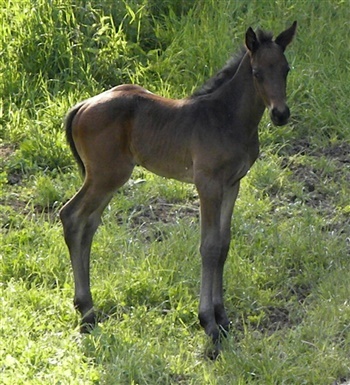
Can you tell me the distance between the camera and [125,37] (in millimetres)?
10211

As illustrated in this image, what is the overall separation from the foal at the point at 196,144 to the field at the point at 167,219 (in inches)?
12.8

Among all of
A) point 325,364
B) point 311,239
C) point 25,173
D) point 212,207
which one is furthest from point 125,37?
point 325,364

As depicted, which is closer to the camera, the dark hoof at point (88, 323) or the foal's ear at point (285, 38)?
the foal's ear at point (285, 38)

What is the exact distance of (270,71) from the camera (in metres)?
6.35

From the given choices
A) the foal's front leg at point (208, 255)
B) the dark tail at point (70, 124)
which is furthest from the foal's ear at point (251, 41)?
the dark tail at point (70, 124)

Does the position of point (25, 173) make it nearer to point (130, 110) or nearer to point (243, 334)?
point (130, 110)

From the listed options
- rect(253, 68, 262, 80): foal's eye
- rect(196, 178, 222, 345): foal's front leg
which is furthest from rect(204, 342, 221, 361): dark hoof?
rect(253, 68, 262, 80): foal's eye

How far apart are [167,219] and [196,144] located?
5.72ft

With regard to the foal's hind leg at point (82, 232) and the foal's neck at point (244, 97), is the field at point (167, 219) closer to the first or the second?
the foal's hind leg at point (82, 232)

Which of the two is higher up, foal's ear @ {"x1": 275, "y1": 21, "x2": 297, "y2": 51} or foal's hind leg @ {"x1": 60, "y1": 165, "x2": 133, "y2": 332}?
foal's ear @ {"x1": 275, "y1": 21, "x2": 297, "y2": 51}

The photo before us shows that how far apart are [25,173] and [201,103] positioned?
2.63 m

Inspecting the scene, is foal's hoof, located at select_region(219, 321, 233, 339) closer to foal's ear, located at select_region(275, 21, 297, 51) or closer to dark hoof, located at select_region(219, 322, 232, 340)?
dark hoof, located at select_region(219, 322, 232, 340)

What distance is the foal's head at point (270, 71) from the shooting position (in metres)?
6.27

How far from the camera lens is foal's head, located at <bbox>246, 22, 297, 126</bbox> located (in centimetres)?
627
